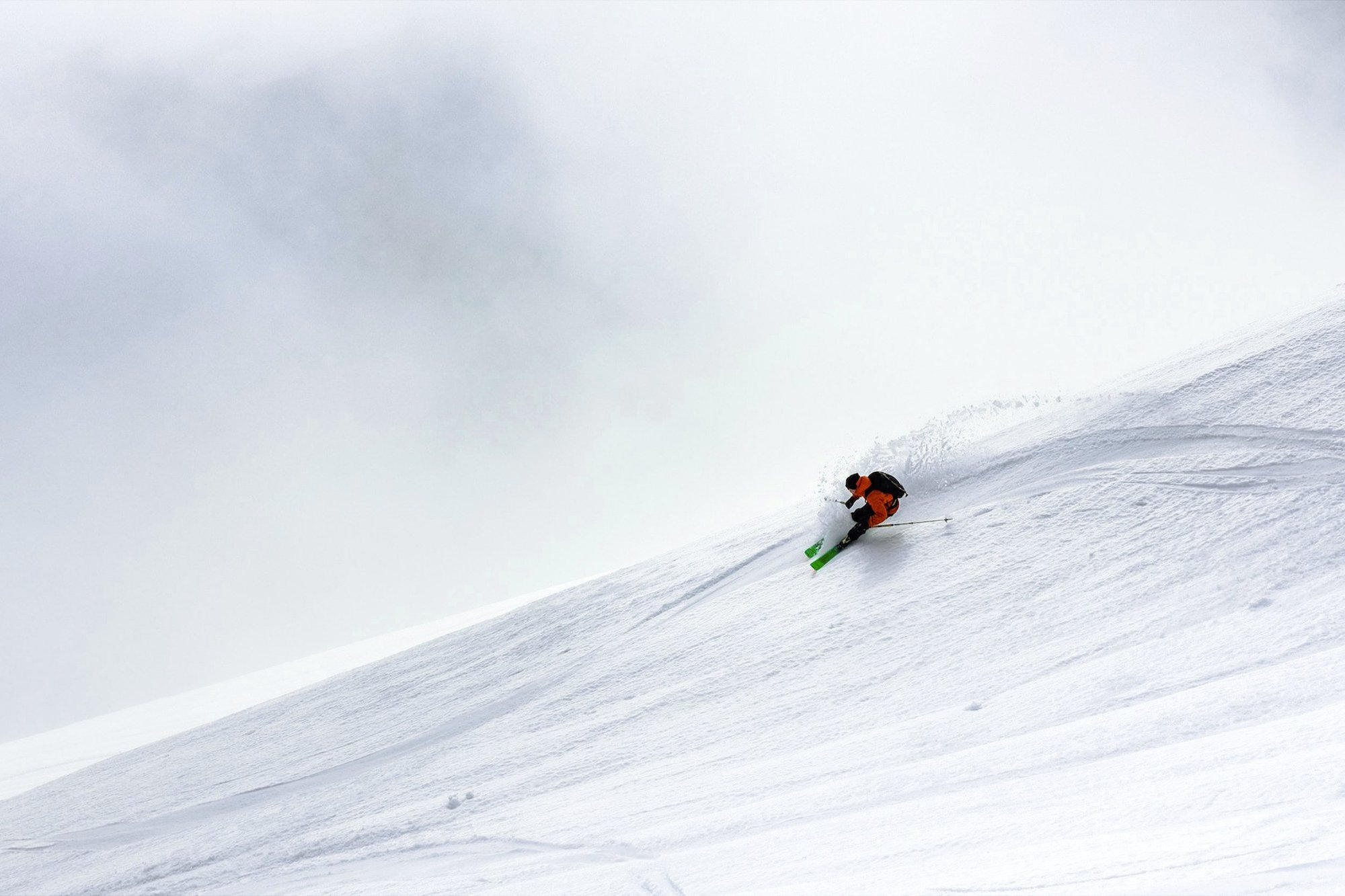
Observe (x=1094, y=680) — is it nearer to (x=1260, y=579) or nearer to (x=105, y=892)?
(x=1260, y=579)

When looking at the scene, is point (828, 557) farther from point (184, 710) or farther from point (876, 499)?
point (184, 710)

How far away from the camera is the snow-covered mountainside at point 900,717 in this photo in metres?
4.47

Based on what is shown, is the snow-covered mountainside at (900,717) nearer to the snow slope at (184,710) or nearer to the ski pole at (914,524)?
the ski pole at (914,524)

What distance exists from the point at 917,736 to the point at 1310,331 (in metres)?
7.47

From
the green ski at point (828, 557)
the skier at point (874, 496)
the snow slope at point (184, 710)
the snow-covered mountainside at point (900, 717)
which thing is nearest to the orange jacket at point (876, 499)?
the skier at point (874, 496)

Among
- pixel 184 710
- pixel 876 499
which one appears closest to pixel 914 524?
pixel 876 499

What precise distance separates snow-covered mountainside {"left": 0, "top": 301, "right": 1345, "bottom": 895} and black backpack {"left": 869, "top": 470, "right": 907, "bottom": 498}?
1.61 ft

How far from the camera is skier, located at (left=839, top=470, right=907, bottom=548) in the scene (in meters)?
9.05

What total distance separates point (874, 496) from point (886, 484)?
7.0 inches

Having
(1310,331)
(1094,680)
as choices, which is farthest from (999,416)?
(1094,680)

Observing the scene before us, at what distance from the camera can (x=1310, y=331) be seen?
388 inches

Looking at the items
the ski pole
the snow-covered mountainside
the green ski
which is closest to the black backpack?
the ski pole

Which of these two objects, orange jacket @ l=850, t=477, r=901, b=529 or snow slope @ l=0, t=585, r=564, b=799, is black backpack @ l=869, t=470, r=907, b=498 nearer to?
orange jacket @ l=850, t=477, r=901, b=529

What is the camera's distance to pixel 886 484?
9.09 metres
